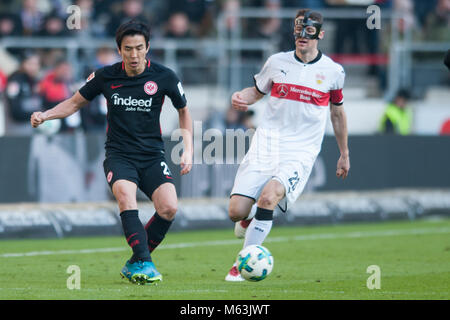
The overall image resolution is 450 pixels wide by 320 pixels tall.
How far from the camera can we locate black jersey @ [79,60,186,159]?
9125 mm

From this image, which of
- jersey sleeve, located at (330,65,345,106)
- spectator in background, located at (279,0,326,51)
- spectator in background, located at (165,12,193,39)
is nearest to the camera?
jersey sleeve, located at (330,65,345,106)

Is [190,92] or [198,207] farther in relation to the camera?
[190,92]

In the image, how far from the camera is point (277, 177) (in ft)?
31.2

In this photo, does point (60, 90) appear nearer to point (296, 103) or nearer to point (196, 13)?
point (196, 13)

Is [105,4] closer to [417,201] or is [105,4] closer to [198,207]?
[198,207]

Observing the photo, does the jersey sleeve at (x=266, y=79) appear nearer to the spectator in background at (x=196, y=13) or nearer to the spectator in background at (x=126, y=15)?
the spectator in background at (x=126, y=15)

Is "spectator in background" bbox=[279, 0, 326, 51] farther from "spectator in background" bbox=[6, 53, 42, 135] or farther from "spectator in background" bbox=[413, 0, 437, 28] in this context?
"spectator in background" bbox=[6, 53, 42, 135]

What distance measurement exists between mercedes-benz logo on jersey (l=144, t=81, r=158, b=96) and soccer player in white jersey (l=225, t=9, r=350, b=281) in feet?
3.11

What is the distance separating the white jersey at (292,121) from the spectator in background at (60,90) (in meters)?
6.91

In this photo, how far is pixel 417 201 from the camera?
17469 millimetres

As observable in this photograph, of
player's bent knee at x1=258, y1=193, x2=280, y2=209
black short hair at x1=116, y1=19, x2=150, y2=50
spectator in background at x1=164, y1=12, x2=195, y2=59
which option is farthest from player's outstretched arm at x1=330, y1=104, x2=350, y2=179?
spectator in background at x1=164, y1=12, x2=195, y2=59

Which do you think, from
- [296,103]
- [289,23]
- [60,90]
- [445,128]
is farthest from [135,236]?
[445,128]
